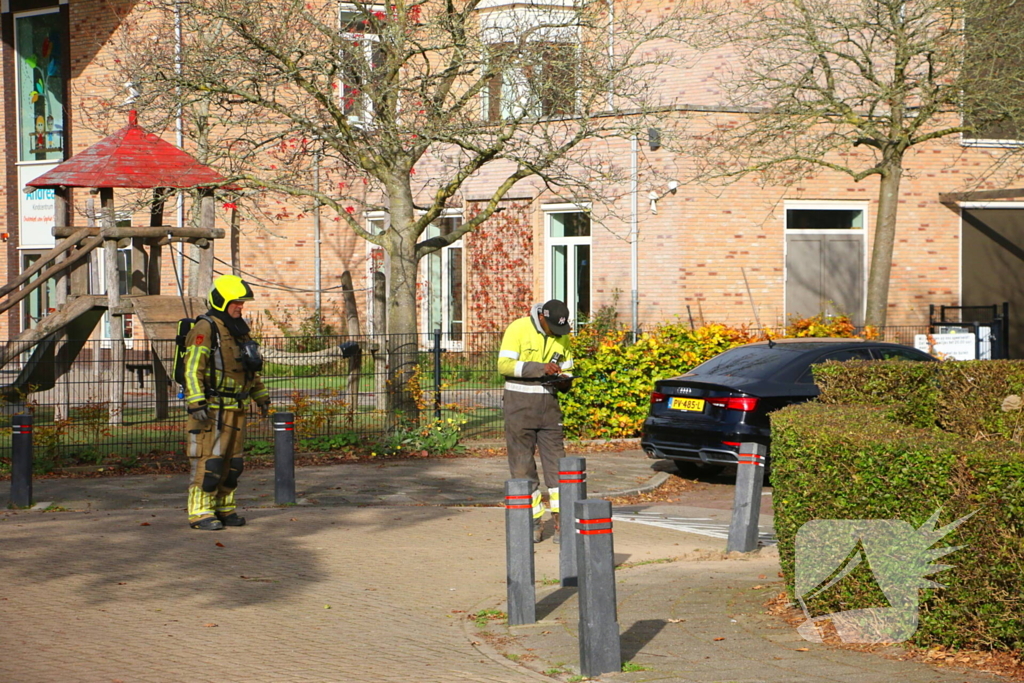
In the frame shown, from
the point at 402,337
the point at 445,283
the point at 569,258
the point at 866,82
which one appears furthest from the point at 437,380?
the point at 866,82

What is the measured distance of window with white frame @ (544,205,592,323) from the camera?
2377cm

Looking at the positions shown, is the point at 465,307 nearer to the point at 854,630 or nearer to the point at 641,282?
the point at 641,282

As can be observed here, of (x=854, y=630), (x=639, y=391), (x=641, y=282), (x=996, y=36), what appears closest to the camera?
(x=854, y=630)

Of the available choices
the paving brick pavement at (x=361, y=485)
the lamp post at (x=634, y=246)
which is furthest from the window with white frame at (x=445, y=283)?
the paving brick pavement at (x=361, y=485)

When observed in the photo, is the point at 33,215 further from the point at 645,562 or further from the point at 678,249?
the point at 645,562

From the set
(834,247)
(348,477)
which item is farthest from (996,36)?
(348,477)

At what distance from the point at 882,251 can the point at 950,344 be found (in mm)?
1934

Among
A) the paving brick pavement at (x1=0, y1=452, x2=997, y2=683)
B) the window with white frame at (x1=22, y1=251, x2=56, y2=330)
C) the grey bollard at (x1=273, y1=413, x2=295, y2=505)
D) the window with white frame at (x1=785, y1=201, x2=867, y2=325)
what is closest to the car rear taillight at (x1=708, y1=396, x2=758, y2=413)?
the paving brick pavement at (x1=0, y1=452, x2=997, y2=683)

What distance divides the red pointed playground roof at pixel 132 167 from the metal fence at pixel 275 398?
85.9 inches

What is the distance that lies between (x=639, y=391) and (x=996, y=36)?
28.6ft

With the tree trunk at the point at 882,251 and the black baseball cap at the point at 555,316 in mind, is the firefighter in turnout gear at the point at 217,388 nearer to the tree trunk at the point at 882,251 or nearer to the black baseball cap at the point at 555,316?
the black baseball cap at the point at 555,316

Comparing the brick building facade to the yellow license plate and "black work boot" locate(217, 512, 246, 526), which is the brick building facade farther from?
"black work boot" locate(217, 512, 246, 526)

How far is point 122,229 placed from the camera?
16547mm

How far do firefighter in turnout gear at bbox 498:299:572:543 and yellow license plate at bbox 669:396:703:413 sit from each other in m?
3.59
